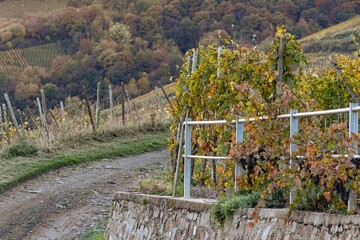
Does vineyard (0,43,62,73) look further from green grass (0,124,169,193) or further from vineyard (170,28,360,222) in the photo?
vineyard (170,28,360,222)

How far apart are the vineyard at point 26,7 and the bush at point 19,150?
82.7m

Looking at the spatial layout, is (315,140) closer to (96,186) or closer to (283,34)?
(283,34)

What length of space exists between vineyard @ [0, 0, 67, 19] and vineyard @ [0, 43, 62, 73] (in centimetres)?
1310

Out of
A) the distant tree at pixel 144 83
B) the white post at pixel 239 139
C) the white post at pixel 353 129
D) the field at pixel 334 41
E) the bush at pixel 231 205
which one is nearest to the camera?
the white post at pixel 353 129

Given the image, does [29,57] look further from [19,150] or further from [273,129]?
[273,129]

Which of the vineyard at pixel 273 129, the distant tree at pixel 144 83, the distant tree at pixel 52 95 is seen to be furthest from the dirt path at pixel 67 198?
the distant tree at pixel 144 83

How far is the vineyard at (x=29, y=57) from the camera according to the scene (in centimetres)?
8779

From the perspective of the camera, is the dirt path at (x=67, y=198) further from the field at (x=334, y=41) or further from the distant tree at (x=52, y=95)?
the distant tree at (x=52, y=95)

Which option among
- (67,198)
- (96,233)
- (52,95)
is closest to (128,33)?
(52,95)

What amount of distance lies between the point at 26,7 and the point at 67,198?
3794 inches

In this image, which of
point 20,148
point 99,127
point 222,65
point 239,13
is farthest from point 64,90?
point 222,65

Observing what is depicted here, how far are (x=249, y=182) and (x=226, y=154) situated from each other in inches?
44.2

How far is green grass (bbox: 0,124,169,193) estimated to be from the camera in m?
19.7

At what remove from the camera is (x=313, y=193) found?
25.2 feet
